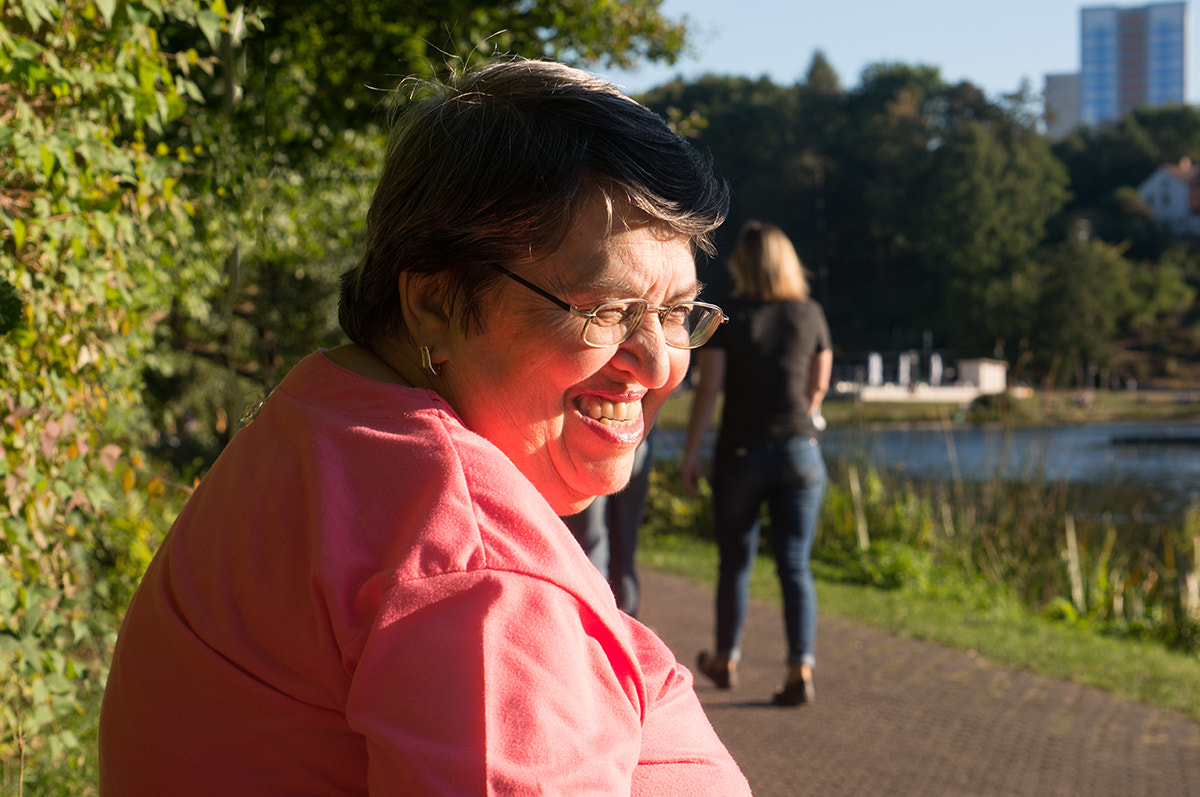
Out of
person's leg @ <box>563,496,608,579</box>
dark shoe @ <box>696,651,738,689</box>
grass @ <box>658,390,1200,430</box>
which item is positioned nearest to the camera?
person's leg @ <box>563,496,608,579</box>

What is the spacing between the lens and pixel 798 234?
8994 cm

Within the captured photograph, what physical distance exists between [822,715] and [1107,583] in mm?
4287

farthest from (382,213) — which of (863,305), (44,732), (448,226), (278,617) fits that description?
(863,305)

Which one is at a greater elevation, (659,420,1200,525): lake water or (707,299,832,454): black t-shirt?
(707,299,832,454): black t-shirt

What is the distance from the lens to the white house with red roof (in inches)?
3484

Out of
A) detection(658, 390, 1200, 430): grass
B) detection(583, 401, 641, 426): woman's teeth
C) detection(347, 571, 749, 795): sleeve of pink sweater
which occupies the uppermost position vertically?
detection(583, 401, 641, 426): woman's teeth

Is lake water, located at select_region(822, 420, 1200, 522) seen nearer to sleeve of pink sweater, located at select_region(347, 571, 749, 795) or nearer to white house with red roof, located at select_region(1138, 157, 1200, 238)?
sleeve of pink sweater, located at select_region(347, 571, 749, 795)

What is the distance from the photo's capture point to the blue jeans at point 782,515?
4.59 m

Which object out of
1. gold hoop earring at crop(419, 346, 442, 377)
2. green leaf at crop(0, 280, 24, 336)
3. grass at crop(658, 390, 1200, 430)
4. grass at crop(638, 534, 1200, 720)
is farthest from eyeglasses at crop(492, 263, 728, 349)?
grass at crop(658, 390, 1200, 430)

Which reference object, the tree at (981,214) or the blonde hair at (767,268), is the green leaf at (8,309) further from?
the tree at (981,214)

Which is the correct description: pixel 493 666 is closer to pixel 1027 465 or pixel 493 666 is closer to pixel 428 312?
pixel 428 312

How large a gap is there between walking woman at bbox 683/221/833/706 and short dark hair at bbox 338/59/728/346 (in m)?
3.47

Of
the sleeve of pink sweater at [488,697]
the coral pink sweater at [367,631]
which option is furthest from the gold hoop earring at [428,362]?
the sleeve of pink sweater at [488,697]

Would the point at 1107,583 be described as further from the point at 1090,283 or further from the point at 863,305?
the point at 863,305
